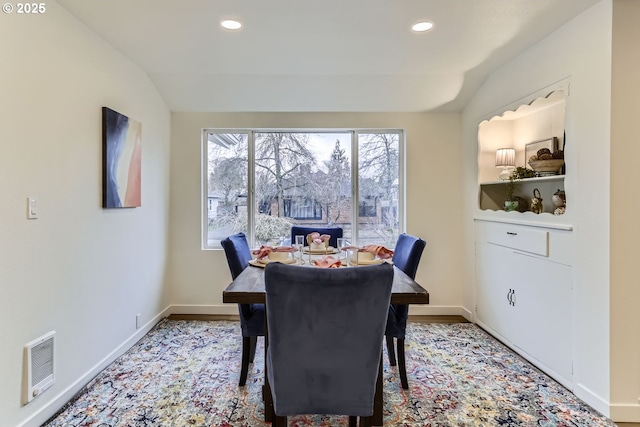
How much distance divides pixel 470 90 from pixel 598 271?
201 centimetres

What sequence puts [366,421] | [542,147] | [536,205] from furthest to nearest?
[542,147], [536,205], [366,421]

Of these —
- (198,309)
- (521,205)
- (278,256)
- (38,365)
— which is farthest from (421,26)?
(198,309)

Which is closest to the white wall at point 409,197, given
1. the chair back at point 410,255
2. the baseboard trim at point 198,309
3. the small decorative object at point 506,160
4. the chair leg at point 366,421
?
the baseboard trim at point 198,309

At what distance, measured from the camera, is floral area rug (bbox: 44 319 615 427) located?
6.03ft

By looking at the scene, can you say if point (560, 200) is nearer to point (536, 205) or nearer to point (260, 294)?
point (536, 205)

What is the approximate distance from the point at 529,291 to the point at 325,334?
2.00 m

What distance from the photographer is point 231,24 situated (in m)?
2.17

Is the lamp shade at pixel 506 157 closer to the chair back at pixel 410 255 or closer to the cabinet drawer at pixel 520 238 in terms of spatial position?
the cabinet drawer at pixel 520 238

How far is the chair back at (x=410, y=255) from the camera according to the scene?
2.18 meters

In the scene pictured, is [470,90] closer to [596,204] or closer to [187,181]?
[596,204]

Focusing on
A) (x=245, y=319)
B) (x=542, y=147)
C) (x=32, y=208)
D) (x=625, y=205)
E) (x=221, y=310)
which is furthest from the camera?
(x=221, y=310)

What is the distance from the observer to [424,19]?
6.94ft

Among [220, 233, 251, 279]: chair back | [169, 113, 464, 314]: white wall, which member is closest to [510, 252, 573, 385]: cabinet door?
[169, 113, 464, 314]: white wall

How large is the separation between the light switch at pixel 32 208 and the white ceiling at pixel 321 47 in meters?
1.18
